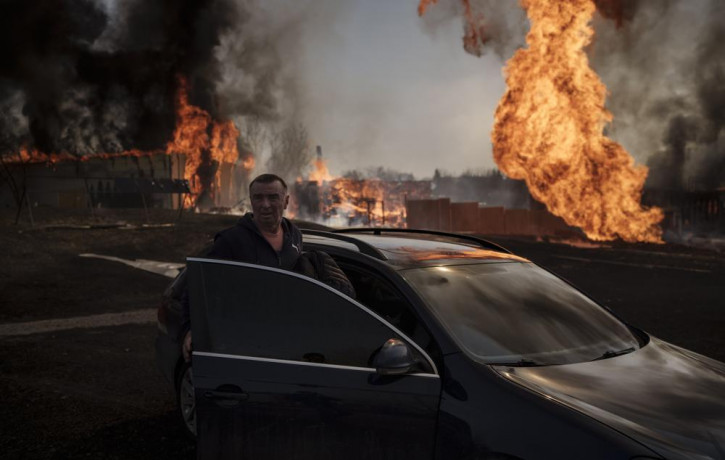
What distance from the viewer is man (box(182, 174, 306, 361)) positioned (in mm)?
3846

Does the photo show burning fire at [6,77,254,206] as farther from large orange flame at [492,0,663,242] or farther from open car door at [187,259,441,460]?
open car door at [187,259,441,460]

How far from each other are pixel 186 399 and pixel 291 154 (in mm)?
71657

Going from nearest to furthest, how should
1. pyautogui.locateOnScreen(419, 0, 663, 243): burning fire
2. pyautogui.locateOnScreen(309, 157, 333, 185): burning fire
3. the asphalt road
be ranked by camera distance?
the asphalt road → pyautogui.locateOnScreen(419, 0, 663, 243): burning fire → pyautogui.locateOnScreen(309, 157, 333, 185): burning fire

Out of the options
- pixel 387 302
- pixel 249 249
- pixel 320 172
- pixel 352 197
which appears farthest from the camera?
pixel 320 172

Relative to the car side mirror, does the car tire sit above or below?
below

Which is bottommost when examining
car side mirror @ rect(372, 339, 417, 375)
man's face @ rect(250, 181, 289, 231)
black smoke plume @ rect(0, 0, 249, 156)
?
car side mirror @ rect(372, 339, 417, 375)

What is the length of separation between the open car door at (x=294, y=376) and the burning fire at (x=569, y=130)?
75.0 feet

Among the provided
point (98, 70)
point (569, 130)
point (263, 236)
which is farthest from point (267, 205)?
point (98, 70)

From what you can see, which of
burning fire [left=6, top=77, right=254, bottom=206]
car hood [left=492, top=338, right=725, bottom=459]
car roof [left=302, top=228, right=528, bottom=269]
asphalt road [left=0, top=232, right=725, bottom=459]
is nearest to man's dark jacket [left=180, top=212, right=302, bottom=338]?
car roof [left=302, top=228, right=528, bottom=269]

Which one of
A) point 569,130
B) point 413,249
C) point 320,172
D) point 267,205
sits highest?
point 320,172

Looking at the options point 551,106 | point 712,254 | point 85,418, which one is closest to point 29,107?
point 551,106

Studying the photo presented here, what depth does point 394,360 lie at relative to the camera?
2822 millimetres

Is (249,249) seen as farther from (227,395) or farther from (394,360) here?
(394,360)

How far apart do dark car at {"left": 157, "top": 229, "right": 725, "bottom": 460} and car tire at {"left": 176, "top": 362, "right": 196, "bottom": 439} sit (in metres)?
1.76
